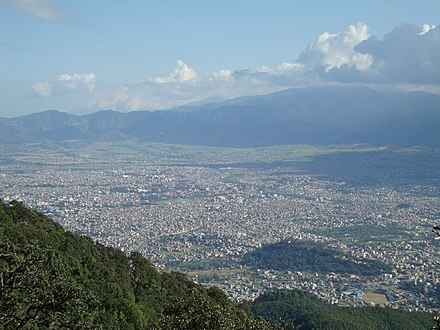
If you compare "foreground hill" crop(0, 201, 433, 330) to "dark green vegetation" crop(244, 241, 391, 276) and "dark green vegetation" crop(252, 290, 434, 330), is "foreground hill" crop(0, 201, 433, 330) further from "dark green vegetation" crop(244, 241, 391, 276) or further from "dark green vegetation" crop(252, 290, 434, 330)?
"dark green vegetation" crop(244, 241, 391, 276)

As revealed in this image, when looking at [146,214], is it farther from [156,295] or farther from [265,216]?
[156,295]

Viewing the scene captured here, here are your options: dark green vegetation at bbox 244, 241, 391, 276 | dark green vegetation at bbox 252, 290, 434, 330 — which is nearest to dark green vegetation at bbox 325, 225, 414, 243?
dark green vegetation at bbox 244, 241, 391, 276

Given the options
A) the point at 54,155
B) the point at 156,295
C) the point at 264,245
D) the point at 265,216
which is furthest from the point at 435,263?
the point at 54,155

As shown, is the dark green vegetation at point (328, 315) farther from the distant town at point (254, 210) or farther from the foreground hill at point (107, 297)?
the distant town at point (254, 210)

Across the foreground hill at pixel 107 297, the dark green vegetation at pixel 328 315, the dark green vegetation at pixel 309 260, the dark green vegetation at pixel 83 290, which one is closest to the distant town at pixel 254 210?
the dark green vegetation at pixel 309 260

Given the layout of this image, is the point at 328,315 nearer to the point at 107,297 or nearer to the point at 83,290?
the point at 107,297
